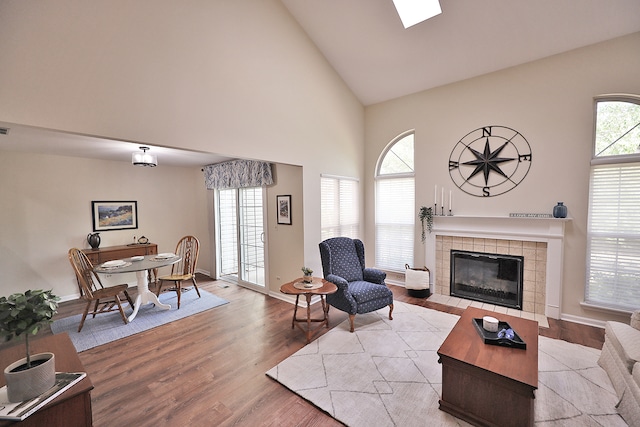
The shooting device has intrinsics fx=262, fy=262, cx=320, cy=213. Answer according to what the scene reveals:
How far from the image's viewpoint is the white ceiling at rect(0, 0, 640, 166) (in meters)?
2.96

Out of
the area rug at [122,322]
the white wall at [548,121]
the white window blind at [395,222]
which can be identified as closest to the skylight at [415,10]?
the white wall at [548,121]

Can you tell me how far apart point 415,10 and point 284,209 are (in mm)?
3224

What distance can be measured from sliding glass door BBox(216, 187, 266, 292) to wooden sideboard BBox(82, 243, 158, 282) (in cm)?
120

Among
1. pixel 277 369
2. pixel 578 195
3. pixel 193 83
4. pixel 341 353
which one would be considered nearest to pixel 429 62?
pixel 578 195

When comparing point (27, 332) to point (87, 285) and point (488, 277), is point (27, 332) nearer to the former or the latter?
point (87, 285)

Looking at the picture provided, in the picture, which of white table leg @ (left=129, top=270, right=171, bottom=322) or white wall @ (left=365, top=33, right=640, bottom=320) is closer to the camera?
white wall @ (left=365, top=33, right=640, bottom=320)

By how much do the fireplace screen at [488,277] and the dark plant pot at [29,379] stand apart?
4655 millimetres

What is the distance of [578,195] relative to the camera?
3.36m

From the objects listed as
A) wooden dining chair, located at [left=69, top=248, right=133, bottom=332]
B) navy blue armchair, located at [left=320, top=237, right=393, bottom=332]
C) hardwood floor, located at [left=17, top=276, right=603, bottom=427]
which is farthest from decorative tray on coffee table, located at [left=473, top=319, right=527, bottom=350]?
wooden dining chair, located at [left=69, top=248, right=133, bottom=332]

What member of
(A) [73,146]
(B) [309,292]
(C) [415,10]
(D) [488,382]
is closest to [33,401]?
(B) [309,292]

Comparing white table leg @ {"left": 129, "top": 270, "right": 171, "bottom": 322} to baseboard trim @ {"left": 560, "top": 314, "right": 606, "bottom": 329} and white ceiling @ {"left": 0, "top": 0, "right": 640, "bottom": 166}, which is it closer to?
white ceiling @ {"left": 0, "top": 0, "right": 640, "bottom": 166}

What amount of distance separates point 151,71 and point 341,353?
10.9 ft

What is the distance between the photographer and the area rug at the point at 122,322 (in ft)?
10.3

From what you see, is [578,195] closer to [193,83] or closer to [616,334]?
[616,334]
